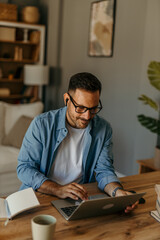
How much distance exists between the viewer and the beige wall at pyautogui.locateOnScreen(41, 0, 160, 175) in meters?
3.40

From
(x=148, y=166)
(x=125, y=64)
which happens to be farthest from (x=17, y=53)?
(x=148, y=166)

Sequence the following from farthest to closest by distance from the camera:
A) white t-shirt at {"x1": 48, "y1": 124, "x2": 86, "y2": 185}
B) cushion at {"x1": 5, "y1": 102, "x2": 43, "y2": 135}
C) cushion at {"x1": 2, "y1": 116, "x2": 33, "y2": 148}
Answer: cushion at {"x1": 5, "y1": 102, "x2": 43, "y2": 135} → cushion at {"x1": 2, "y1": 116, "x2": 33, "y2": 148} → white t-shirt at {"x1": 48, "y1": 124, "x2": 86, "y2": 185}

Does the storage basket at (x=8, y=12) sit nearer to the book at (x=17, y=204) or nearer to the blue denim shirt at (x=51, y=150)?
the blue denim shirt at (x=51, y=150)

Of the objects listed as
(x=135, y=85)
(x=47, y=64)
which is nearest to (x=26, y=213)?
(x=135, y=85)

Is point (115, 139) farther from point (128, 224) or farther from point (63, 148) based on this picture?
point (128, 224)

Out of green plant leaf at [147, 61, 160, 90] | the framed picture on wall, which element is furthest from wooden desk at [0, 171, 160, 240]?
the framed picture on wall

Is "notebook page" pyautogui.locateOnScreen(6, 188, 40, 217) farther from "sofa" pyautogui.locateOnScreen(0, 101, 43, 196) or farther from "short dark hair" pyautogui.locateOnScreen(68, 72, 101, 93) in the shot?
"sofa" pyautogui.locateOnScreen(0, 101, 43, 196)

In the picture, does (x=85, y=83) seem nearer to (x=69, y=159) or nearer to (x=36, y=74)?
(x=69, y=159)

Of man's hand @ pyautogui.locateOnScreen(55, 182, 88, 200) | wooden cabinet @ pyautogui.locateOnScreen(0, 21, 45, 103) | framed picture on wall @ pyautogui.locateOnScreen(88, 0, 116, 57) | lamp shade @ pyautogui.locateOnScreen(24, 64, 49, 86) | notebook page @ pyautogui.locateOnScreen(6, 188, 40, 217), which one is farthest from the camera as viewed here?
wooden cabinet @ pyautogui.locateOnScreen(0, 21, 45, 103)

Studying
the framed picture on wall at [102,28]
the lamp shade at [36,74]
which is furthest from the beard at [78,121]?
the lamp shade at [36,74]

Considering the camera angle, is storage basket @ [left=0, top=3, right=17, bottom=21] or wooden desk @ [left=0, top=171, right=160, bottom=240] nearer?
wooden desk @ [left=0, top=171, right=160, bottom=240]

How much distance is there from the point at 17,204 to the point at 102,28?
339cm

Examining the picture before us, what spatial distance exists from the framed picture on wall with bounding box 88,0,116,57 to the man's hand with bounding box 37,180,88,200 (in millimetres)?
2923

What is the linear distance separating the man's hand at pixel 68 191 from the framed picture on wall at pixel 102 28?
2.92 m
